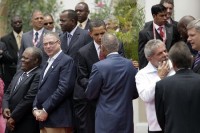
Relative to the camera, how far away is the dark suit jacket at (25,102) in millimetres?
8961

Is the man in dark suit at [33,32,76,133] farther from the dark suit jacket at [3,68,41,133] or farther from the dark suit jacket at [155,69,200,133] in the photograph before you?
the dark suit jacket at [155,69,200,133]

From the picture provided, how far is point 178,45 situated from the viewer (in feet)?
21.9

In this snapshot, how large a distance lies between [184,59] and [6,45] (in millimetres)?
6531

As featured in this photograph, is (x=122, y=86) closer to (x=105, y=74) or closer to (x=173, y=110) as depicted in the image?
(x=105, y=74)

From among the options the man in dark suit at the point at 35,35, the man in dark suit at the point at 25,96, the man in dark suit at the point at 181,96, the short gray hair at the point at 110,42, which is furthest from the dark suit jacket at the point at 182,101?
the man in dark suit at the point at 35,35

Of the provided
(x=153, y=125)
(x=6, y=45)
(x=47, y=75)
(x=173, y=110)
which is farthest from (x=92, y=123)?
(x=6, y=45)

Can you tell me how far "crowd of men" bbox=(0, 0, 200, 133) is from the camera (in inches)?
259

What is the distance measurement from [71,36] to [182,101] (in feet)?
11.7

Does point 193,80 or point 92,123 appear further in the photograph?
point 92,123

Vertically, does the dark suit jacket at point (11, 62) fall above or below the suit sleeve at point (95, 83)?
below

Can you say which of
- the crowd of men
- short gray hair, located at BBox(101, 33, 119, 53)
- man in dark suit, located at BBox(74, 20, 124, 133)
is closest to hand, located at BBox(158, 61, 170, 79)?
the crowd of men

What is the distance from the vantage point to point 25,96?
902 cm

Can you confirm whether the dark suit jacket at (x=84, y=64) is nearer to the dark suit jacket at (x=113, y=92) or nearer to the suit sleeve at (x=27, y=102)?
the suit sleeve at (x=27, y=102)

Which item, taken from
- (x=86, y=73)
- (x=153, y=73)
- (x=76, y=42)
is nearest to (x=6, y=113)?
(x=86, y=73)
